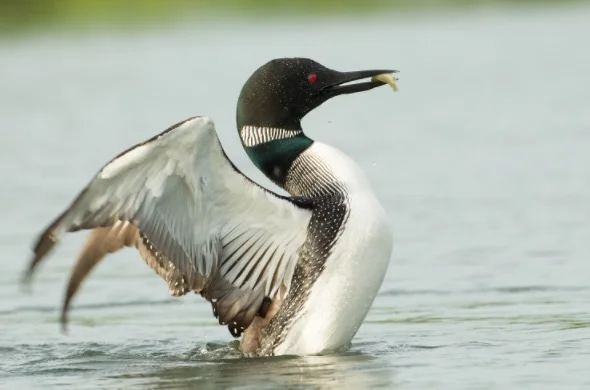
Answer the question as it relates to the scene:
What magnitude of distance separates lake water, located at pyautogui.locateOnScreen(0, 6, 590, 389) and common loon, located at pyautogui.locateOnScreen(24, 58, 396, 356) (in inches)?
11.0

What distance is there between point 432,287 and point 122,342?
2220mm

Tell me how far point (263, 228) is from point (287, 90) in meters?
0.86

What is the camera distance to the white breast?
25.6 feet

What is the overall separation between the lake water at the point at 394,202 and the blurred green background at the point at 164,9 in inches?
131

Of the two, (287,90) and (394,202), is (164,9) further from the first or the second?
(287,90)

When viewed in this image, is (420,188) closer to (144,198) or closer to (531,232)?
(531,232)

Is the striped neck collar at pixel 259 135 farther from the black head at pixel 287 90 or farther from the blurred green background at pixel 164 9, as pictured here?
the blurred green background at pixel 164 9

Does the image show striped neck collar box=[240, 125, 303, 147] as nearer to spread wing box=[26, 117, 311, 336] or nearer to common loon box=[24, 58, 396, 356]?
common loon box=[24, 58, 396, 356]

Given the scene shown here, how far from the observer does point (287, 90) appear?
831 centimetres

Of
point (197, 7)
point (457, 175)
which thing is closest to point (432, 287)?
point (457, 175)

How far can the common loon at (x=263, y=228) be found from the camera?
24.7ft

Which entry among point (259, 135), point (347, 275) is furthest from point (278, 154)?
point (347, 275)

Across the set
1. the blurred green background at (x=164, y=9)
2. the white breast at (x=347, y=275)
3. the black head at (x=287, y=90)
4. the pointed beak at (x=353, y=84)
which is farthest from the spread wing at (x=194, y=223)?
the blurred green background at (x=164, y=9)

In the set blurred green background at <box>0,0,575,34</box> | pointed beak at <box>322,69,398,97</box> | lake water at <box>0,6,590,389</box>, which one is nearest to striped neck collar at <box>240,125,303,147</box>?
pointed beak at <box>322,69,398,97</box>
